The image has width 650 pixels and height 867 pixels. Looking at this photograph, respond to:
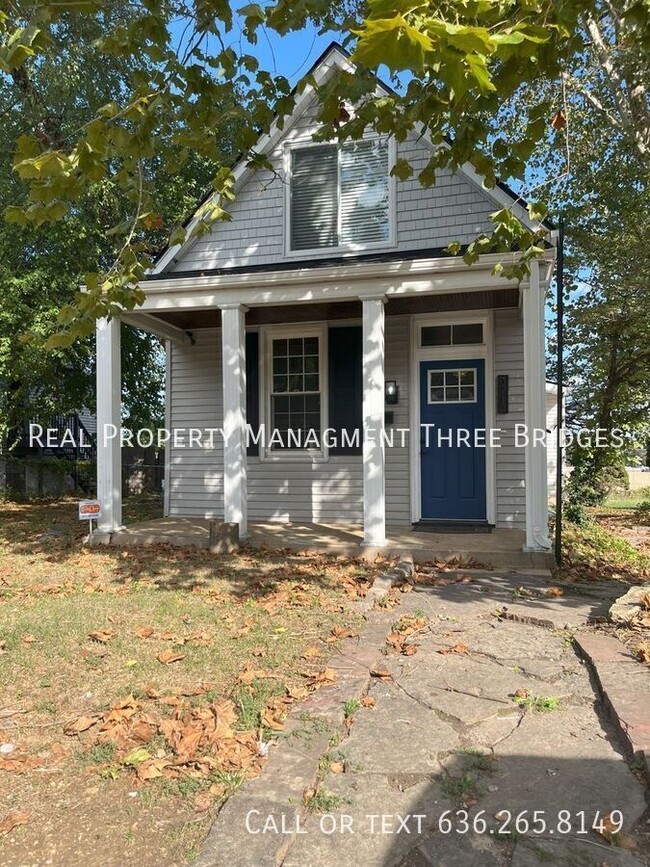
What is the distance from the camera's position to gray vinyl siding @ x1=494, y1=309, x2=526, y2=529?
26.9 ft

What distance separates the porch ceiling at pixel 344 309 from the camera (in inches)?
311

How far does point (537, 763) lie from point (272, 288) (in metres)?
6.25

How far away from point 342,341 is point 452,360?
1.65 meters

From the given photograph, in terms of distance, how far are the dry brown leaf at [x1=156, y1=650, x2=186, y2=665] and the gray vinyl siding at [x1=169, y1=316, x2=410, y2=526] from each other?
5.16m

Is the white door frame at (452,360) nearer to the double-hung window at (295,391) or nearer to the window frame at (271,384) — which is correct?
the window frame at (271,384)

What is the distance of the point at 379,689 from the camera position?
3418 millimetres

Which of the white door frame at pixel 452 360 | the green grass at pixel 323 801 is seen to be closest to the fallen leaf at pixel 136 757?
the green grass at pixel 323 801

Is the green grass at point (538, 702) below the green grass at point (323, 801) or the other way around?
below

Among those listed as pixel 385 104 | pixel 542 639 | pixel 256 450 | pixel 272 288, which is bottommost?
pixel 542 639

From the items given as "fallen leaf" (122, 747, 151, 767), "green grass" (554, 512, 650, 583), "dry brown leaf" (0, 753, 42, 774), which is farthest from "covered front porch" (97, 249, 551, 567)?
"dry brown leaf" (0, 753, 42, 774)

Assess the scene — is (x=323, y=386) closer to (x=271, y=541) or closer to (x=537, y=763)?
(x=271, y=541)

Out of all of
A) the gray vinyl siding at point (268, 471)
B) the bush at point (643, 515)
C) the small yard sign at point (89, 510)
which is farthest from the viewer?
the bush at point (643, 515)

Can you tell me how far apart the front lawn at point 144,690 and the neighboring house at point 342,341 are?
2068 millimetres

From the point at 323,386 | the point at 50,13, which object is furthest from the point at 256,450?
the point at 50,13
